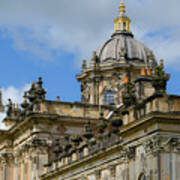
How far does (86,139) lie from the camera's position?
1510 inches

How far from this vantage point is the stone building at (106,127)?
89.4ft

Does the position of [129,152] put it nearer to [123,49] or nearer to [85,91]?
[123,49]

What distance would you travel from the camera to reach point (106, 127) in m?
40.0

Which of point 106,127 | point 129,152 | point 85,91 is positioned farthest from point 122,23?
point 129,152

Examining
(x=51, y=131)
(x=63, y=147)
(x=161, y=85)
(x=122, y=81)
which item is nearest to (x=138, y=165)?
(x=161, y=85)

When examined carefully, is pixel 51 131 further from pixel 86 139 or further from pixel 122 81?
pixel 122 81

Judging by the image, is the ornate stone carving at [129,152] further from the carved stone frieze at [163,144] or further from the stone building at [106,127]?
the carved stone frieze at [163,144]

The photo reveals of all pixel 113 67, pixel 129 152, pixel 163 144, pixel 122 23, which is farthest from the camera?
pixel 122 23

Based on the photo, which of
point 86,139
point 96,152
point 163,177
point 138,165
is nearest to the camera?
point 163,177

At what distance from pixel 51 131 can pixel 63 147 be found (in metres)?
4.25

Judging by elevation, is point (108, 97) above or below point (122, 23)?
below

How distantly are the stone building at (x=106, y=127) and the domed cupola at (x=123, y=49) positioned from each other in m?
0.10

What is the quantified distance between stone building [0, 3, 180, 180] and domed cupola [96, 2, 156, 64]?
97 millimetres

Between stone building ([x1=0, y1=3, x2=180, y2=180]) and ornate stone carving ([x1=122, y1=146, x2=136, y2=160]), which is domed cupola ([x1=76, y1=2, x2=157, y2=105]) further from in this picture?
ornate stone carving ([x1=122, y1=146, x2=136, y2=160])
